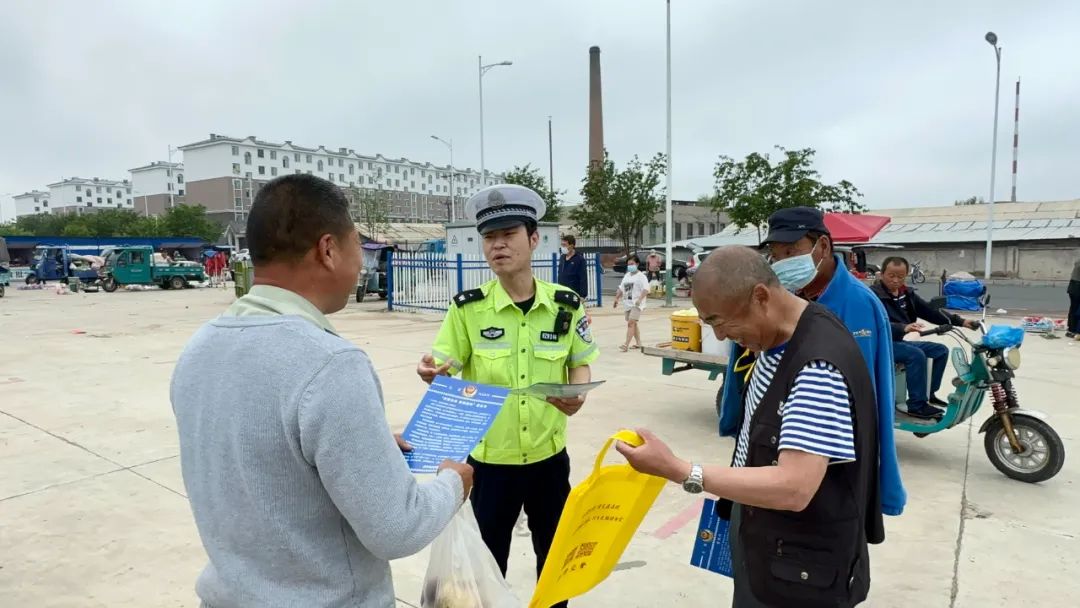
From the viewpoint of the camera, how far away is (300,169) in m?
96.8

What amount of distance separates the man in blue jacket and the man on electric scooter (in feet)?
6.97

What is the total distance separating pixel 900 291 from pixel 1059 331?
9.35 meters

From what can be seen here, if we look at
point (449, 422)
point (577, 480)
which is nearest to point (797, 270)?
point (449, 422)

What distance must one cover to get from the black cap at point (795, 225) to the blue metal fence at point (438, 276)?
11921 millimetres

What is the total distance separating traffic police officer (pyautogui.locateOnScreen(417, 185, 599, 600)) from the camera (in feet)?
8.25

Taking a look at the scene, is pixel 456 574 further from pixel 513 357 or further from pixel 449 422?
pixel 513 357

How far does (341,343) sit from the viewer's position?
1211mm

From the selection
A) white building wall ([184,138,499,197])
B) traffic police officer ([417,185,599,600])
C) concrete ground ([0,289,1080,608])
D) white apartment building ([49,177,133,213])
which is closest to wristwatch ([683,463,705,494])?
traffic police officer ([417,185,599,600])

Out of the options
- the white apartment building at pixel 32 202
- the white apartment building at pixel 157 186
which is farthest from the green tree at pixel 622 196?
the white apartment building at pixel 32 202

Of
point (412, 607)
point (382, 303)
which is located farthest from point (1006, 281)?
point (412, 607)

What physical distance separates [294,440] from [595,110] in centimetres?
5400

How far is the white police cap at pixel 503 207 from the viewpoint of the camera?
2.56m

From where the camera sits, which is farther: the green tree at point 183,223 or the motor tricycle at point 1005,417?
the green tree at point 183,223

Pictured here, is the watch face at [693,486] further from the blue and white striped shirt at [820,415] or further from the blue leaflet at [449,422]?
the blue leaflet at [449,422]
